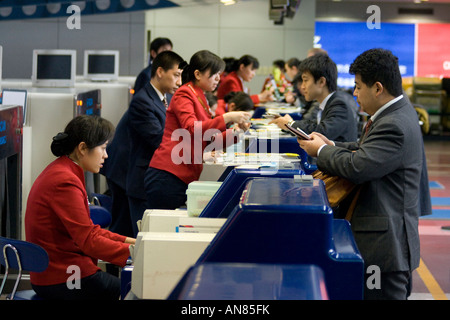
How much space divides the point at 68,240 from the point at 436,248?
457 cm

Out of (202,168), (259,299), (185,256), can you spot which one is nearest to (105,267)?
(202,168)

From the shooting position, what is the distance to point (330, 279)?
6.01 feet

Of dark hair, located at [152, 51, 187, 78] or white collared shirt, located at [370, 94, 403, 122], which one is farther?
dark hair, located at [152, 51, 187, 78]

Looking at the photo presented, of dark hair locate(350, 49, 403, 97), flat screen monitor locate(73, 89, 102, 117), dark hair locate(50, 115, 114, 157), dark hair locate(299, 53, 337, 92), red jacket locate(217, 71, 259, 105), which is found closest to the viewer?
dark hair locate(350, 49, 403, 97)

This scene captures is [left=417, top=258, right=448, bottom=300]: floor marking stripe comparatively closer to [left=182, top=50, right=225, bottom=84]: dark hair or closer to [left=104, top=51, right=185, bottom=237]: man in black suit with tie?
[left=104, top=51, right=185, bottom=237]: man in black suit with tie

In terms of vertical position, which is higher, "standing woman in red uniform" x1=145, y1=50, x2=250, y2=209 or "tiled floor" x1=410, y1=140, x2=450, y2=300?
"standing woman in red uniform" x1=145, y1=50, x2=250, y2=209

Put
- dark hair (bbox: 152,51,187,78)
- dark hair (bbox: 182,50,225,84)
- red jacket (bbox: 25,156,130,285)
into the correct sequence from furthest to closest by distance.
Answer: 1. dark hair (bbox: 152,51,187,78)
2. dark hair (bbox: 182,50,225,84)
3. red jacket (bbox: 25,156,130,285)

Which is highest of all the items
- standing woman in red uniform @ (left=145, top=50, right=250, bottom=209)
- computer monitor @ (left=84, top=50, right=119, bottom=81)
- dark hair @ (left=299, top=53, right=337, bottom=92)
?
computer monitor @ (left=84, top=50, right=119, bottom=81)

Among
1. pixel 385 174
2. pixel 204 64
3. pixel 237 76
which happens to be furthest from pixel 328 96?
pixel 237 76

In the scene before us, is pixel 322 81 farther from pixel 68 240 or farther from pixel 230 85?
pixel 230 85

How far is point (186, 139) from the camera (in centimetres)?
386

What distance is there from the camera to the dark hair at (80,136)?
10.2 ft

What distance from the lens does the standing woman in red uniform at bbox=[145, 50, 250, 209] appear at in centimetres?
382

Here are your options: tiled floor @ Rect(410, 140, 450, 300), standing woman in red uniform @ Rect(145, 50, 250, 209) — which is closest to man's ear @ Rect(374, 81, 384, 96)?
standing woman in red uniform @ Rect(145, 50, 250, 209)
